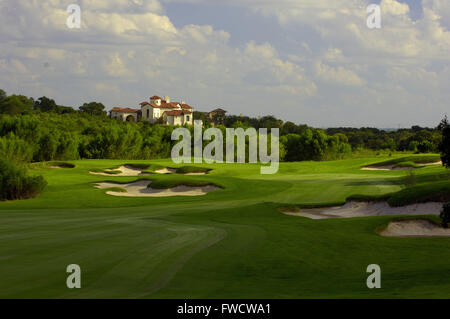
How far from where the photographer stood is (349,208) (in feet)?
84.2

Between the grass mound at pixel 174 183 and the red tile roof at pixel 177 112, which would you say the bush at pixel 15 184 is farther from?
the red tile roof at pixel 177 112

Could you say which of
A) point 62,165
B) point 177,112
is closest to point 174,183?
point 62,165

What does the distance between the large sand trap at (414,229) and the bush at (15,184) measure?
2418cm

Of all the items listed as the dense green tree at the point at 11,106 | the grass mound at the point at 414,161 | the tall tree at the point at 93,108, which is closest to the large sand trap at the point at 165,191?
the grass mound at the point at 414,161

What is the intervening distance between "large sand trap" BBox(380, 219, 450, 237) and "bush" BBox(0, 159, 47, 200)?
24180mm

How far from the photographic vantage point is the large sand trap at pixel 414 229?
1798 centimetres

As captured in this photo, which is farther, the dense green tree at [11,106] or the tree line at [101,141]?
the dense green tree at [11,106]

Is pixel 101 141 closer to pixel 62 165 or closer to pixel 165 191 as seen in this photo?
pixel 62 165

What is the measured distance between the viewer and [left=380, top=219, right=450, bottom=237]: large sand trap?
18.0m

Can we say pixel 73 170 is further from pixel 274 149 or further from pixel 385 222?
pixel 274 149

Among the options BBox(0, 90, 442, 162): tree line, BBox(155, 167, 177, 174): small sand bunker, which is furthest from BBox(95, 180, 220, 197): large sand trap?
BBox(0, 90, 442, 162): tree line

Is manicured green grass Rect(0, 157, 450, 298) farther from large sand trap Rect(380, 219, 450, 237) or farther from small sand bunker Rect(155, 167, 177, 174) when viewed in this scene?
small sand bunker Rect(155, 167, 177, 174)

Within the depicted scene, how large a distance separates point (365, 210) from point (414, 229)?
6.53m

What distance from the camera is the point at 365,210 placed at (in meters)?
25.0
